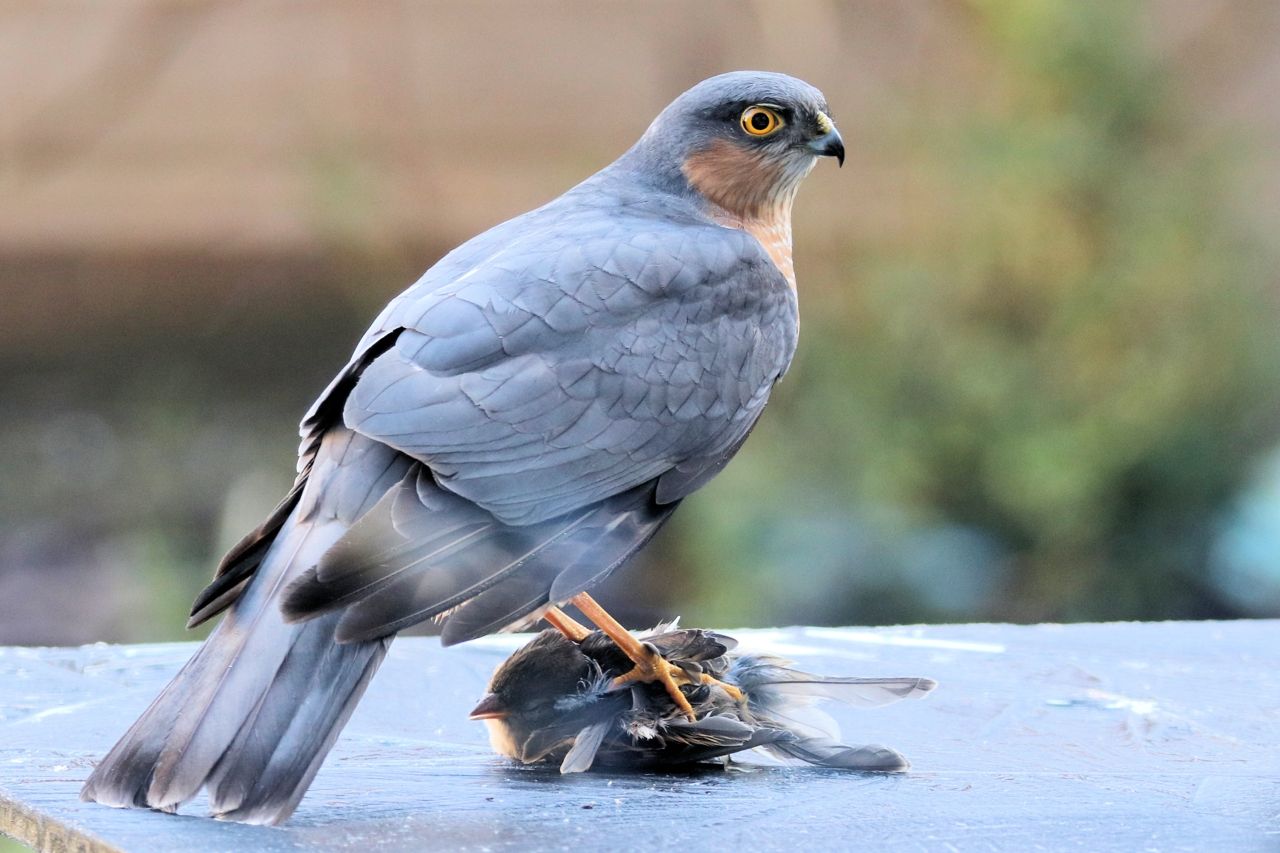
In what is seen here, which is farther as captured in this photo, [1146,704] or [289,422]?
[289,422]

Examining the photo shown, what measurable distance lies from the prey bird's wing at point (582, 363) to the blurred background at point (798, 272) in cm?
301

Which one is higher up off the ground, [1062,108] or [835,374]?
[1062,108]

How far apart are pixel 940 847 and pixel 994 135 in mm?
4554

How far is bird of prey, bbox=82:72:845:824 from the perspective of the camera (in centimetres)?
223

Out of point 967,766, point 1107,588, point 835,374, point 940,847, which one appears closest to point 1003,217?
point 835,374

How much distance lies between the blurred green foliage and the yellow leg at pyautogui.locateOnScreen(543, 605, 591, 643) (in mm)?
3113

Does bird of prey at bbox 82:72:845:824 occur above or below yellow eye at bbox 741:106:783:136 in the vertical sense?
below

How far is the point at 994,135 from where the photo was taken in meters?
6.27

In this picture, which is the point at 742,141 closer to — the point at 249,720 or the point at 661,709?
the point at 661,709

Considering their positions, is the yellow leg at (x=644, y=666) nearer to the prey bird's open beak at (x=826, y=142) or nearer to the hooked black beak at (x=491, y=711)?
the hooked black beak at (x=491, y=711)

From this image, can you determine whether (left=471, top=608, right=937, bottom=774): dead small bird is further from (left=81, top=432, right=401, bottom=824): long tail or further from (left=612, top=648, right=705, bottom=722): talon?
(left=81, top=432, right=401, bottom=824): long tail

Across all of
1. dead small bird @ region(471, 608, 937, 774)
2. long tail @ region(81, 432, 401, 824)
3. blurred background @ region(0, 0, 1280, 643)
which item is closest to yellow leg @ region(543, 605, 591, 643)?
dead small bird @ region(471, 608, 937, 774)

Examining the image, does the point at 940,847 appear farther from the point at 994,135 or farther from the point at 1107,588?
the point at 994,135

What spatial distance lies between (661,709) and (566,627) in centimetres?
29
